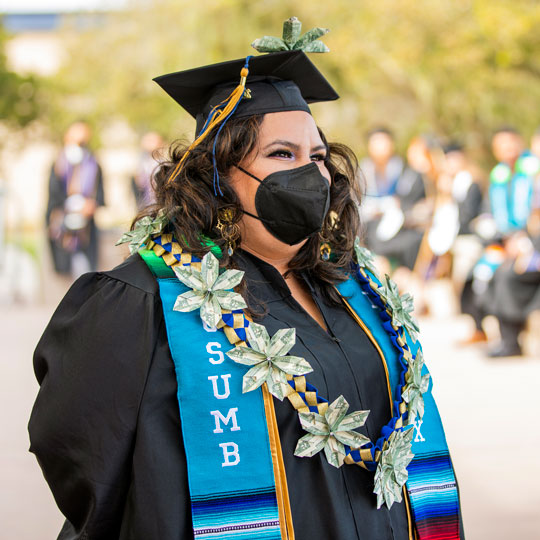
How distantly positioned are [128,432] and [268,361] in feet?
1.18

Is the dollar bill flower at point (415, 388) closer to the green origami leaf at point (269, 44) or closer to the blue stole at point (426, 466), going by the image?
the blue stole at point (426, 466)

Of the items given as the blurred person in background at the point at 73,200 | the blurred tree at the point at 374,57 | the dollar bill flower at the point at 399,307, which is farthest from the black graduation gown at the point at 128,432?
the blurred tree at the point at 374,57

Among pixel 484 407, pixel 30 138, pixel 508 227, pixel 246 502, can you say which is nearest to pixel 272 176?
pixel 246 502

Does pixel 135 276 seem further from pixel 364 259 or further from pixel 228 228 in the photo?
pixel 364 259

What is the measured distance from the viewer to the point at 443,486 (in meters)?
2.17

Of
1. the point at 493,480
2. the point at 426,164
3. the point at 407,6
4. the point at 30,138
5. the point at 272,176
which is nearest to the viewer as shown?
the point at 272,176

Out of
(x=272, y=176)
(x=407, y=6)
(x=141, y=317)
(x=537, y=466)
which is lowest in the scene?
(x=537, y=466)

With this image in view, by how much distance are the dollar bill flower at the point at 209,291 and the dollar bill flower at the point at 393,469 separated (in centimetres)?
52

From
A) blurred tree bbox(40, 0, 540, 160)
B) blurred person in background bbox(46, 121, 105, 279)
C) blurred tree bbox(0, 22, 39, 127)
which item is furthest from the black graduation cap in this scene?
blurred tree bbox(40, 0, 540, 160)

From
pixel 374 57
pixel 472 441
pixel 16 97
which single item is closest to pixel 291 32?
pixel 472 441

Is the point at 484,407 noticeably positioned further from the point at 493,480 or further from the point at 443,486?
the point at 443,486

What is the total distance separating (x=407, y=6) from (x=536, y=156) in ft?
23.5

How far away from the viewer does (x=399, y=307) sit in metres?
2.34

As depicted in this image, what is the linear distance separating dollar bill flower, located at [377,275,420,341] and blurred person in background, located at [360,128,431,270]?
7492mm
